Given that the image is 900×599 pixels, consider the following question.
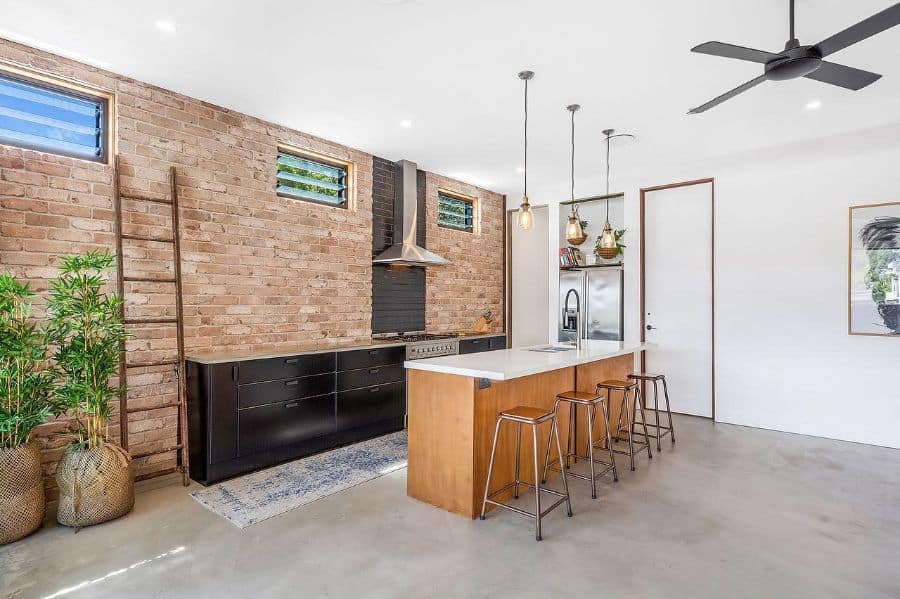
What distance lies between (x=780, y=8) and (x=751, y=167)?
118 inches

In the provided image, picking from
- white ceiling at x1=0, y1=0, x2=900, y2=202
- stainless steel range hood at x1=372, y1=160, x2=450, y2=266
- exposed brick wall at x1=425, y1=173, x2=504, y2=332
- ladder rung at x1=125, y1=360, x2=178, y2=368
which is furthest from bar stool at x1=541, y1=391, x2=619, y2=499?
ladder rung at x1=125, y1=360, x2=178, y2=368

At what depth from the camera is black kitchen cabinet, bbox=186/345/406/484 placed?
3.54 m

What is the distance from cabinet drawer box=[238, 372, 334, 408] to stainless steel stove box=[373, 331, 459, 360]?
992 mm

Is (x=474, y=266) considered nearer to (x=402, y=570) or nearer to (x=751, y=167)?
(x=751, y=167)

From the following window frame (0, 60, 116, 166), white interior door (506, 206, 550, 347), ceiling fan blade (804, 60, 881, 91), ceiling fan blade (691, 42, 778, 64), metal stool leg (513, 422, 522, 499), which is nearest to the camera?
ceiling fan blade (691, 42, 778, 64)

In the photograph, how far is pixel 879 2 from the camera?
254 cm

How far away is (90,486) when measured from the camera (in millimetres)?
2852

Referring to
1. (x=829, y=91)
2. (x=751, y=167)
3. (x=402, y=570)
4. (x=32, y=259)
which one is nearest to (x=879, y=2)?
(x=829, y=91)

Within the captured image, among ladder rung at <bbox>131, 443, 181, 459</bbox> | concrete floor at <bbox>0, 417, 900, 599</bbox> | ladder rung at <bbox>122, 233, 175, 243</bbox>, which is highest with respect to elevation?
ladder rung at <bbox>122, 233, 175, 243</bbox>

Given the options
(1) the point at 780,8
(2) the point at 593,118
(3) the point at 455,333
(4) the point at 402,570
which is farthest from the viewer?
(3) the point at 455,333

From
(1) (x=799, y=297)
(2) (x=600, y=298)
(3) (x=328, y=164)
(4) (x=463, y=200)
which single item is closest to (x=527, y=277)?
(2) (x=600, y=298)

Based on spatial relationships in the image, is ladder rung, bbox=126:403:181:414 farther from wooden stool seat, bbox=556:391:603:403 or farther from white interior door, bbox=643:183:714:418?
white interior door, bbox=643:183:714:418

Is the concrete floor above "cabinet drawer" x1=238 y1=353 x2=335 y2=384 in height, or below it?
below

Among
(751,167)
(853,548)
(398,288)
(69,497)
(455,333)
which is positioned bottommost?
(853,548)
